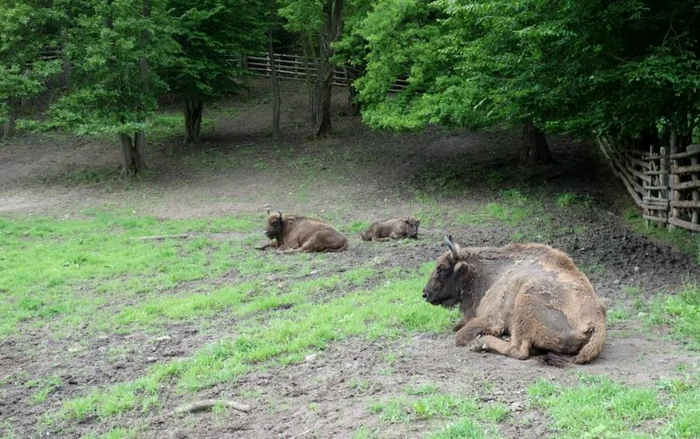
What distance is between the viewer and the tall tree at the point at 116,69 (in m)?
25.0

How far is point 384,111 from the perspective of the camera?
2389 centimetres

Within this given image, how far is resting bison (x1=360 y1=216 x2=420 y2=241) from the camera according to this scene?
15.4 metres

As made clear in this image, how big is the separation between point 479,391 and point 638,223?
12126mm

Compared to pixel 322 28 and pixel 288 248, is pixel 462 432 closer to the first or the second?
pixel 288 248

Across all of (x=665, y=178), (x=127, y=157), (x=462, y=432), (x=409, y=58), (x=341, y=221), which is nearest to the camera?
(x=462, y=432)

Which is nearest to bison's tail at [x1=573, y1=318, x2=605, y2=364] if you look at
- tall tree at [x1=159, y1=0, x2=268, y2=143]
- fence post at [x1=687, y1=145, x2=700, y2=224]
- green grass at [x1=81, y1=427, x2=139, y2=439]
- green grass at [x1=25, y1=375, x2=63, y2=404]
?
green grass at [x1=81, y1=427, x2=139, y2=439]

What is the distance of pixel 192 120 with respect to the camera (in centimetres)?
3225

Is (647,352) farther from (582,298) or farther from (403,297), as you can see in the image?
(403,297)

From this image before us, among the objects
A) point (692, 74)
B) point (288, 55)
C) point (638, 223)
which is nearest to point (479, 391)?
point (692, 74)

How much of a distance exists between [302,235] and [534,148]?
1199 centimetres

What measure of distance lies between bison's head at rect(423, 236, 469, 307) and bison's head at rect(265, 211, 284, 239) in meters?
7.94

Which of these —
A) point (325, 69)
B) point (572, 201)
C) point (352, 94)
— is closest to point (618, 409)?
point (572, 201)

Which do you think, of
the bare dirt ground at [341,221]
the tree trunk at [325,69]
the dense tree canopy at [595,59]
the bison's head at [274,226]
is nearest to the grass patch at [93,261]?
the bison's head at [274,226]

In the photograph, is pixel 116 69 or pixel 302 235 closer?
pixel 302 235
